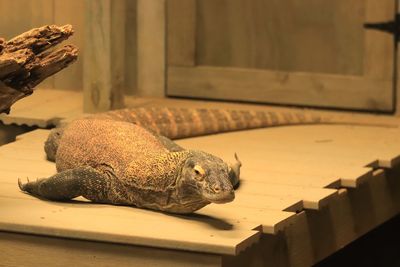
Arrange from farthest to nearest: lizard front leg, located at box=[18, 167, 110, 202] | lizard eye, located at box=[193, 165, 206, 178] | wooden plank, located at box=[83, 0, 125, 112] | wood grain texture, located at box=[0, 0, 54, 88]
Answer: wood grain texture, located at box=[0, 0, 54, 88] → wooden plank, located at box=[83, 0, 125, 112] → lizard front leg, located at box=[18, 167, 110, 202] → lizard eye, located at box=[193, 165, 206, 178]

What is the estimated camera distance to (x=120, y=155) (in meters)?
3.96

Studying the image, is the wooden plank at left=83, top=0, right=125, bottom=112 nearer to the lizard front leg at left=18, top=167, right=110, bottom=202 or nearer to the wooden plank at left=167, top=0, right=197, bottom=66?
the wooden plank at left=167, top=0, right=197, bottom=66

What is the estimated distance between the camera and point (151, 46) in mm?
6359

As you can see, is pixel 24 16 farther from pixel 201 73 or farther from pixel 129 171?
pixel 129 171

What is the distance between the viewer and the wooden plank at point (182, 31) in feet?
20.5


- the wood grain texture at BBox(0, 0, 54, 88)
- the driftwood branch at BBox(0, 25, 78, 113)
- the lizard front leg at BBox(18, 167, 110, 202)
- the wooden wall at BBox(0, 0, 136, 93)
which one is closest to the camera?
the driftwood branch at BBox(0, 25, 78, 113)

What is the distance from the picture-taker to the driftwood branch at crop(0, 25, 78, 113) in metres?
3.72

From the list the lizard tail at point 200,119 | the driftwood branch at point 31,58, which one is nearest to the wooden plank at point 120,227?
the driftwood branch at point 31,58

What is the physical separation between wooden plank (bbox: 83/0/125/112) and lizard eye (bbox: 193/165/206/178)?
90.0 inches

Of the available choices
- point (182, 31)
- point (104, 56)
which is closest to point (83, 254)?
point (104, 56)

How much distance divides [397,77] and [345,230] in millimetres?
1660

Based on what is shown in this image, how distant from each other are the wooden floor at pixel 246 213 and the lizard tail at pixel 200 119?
3.5 inches

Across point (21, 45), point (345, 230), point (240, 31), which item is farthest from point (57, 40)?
point (240, 31)

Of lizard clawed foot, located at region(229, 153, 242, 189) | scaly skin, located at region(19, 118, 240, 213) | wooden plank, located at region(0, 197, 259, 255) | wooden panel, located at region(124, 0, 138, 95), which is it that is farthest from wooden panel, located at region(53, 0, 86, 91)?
wooden plank, located at region(0, 197, 259, 255)
